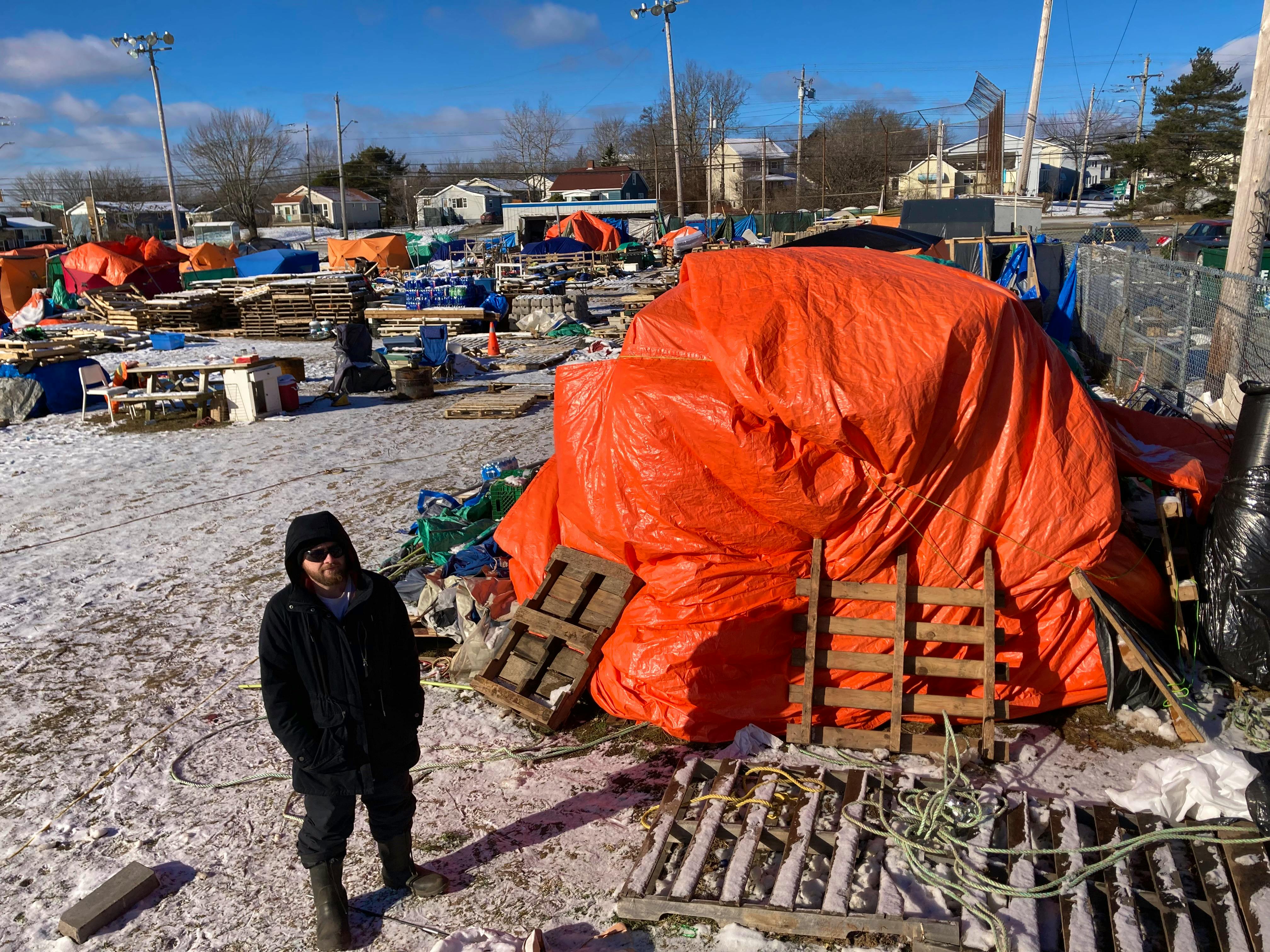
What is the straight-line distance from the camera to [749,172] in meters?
72.2

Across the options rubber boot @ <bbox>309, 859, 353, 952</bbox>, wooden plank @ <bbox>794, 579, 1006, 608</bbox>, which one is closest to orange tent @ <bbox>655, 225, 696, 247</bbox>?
wooden plank @ <bbox>794, 579, 1006, 608</bbox>

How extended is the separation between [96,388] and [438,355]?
546 cm

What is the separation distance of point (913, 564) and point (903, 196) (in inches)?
2102

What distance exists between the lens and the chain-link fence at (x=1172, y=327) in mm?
7750

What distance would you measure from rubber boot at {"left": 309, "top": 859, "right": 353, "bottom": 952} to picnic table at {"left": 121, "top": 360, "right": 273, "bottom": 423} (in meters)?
10.9

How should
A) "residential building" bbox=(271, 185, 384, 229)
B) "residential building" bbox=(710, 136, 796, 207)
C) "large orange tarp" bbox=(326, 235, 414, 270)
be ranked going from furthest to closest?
1. "residential building" bbox=(271, 185, 384, 229)
2. "residential building" bbox=(710, 136, 796, 207)
3. "large orange tarp" bbox=(326, 235, 414, 270)

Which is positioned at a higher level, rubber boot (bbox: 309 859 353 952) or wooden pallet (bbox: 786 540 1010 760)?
wooden pallet (bbox: 786 540 1010 760)

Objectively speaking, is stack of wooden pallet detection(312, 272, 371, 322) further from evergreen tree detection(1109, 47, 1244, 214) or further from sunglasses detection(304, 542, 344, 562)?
evergreen tree detection(1109, 47, 1244, 214)

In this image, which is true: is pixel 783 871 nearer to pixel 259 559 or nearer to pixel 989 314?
pixel 989 314

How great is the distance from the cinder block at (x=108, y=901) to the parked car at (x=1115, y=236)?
67.1 feet

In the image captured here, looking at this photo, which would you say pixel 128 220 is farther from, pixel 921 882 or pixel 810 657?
pixel 921 882

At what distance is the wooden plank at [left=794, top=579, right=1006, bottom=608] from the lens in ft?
13.9

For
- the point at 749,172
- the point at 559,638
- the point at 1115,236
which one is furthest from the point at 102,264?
the point at 749,172

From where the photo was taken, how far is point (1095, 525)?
4.21 meters
